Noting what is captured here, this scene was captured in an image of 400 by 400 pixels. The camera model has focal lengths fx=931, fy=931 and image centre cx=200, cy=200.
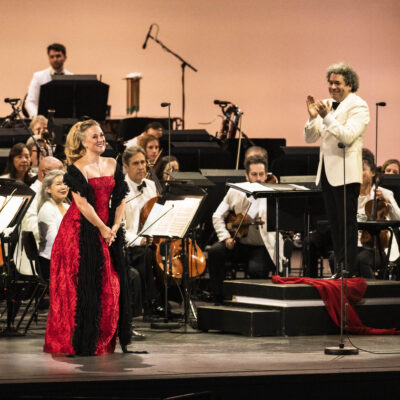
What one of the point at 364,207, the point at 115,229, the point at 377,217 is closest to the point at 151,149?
the point at 364,207

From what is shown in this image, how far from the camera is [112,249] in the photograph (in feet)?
16.3

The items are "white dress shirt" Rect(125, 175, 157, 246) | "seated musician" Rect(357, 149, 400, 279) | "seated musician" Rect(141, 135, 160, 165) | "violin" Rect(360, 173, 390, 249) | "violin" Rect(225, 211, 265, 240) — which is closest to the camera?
"white dress shirt" Rect(125, 175, 157, 246)

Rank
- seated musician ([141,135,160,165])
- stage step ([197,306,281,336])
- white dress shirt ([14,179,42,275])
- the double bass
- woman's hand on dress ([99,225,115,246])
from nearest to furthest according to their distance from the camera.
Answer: woman's hand on dress ([99,225,115,246]), stage step ([197,306,281,336]), white dress shirt ([14,179,42,275]), the double bass, seated musician ([141,135,160,165])

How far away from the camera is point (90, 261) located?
4883 mm

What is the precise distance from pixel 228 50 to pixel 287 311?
25.1 ft

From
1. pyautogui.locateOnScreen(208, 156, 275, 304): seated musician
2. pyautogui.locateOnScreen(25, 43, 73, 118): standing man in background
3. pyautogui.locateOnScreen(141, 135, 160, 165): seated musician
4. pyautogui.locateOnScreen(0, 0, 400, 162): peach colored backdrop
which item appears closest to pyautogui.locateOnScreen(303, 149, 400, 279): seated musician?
pyautogui.locateOnScreen(208, 156, 275, 304): seated musician

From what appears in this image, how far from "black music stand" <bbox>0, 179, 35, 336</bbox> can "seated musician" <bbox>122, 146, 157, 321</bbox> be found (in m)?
0.83

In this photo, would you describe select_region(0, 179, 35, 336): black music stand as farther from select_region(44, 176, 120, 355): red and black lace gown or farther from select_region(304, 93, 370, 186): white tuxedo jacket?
select_region(304, 93, 370, 186): white tuxedo jacket

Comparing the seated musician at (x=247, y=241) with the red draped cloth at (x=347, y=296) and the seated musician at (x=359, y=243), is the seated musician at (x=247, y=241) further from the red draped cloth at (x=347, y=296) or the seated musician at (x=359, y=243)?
the red draped cloth at (x=347, y=296)

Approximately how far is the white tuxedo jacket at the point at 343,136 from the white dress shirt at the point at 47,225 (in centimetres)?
165

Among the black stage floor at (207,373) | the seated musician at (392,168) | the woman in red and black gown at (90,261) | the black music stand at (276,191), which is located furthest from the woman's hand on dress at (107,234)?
the seated musician at (392,168)

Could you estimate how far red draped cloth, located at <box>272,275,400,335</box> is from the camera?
5.45 metres

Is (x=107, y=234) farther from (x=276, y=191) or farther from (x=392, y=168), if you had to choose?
(x=392, y=168)

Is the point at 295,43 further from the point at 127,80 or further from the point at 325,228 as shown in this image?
the point at 325,228
